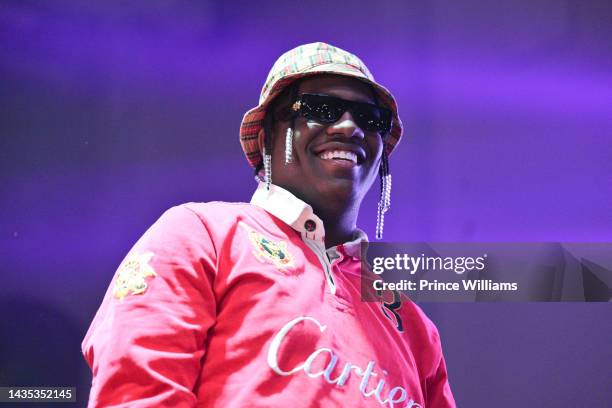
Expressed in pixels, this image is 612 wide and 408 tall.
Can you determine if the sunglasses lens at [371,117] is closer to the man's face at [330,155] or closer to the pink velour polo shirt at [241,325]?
the man's face at [330,155]

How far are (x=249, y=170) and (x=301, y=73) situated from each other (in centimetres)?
68

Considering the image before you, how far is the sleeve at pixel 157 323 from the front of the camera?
0.93m

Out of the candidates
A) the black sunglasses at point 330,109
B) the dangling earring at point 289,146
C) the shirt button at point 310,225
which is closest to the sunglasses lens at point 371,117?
the black sunglasses at point 330,109

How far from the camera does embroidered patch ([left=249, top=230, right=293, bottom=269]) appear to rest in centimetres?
118

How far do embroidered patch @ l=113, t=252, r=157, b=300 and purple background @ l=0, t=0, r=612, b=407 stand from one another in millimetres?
891

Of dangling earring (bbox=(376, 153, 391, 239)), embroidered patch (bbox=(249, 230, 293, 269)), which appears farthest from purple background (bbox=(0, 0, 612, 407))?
embroidered patch (bbox=(249, 230, 293, 269))

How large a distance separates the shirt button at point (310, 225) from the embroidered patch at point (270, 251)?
10 cm

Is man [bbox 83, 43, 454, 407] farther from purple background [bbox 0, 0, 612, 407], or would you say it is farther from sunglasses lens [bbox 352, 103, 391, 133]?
purple background [bbox 0, 0, 612, 407]

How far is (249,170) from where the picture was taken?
203 centimetres

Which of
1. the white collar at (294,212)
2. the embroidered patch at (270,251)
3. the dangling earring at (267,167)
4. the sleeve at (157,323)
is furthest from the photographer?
the dangling earring at (267,167)

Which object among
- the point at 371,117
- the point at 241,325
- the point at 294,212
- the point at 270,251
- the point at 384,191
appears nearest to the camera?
the point at 241,325

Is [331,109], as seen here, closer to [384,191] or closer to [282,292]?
[384,191]

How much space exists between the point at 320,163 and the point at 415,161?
76 centimetres

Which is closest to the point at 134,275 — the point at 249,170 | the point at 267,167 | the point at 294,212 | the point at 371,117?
the point at 294,212
